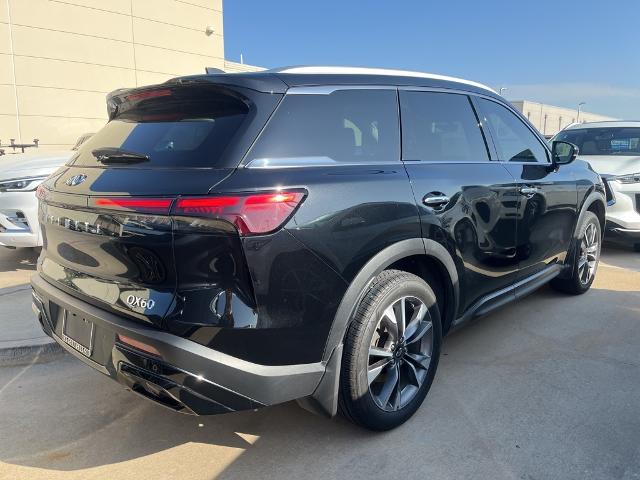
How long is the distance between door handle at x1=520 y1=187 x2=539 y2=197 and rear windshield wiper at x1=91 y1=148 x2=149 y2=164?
2.50m

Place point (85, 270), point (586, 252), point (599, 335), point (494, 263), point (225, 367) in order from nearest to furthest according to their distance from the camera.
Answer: point (225, 367) < point (85, 270) < point (494, 263) < point (599, 335) < point (586, 252)

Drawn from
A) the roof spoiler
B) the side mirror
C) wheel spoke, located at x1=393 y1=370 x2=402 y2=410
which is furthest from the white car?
the side mirror

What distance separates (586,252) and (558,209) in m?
1.00

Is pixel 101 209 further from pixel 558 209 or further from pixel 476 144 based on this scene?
pixel 558 209

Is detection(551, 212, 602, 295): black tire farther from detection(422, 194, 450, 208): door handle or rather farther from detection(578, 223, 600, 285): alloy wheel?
detection(422, 194, 450, 208): door handle

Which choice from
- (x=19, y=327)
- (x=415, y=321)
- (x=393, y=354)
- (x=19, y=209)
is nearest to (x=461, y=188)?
(x=415, y=321)

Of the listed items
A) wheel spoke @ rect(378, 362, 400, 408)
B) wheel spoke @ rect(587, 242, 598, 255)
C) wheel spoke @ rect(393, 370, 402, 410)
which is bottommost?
wheel spoke @ rect(393, 370, 402, 410)

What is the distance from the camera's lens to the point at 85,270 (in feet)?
7.65

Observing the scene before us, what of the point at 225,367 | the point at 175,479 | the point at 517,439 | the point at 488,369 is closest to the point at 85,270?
the point at 225,367

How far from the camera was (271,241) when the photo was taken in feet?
6.50

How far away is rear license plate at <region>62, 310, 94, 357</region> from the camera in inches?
89.3

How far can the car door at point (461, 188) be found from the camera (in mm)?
2779

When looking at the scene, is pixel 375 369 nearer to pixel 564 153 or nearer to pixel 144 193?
pixel 144 193

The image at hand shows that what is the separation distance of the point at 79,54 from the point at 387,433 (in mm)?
13812
